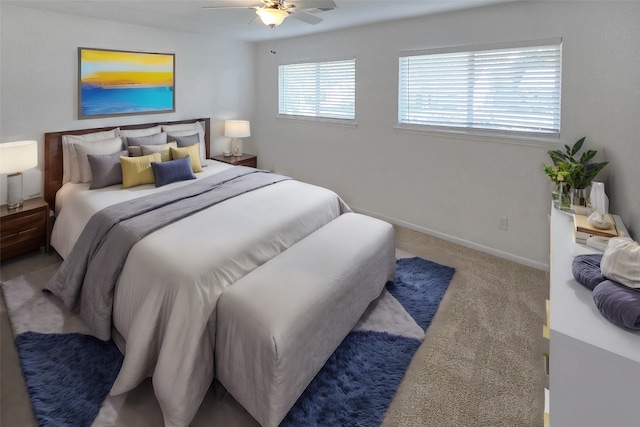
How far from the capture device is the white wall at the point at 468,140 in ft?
8.25

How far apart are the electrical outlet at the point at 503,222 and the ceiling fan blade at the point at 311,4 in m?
2.46

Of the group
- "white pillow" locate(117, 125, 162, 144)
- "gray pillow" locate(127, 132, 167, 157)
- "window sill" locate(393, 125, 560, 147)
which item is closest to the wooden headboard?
"white pillow" locate(117, 125, 162, 144)

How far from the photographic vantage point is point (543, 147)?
3.04 metres

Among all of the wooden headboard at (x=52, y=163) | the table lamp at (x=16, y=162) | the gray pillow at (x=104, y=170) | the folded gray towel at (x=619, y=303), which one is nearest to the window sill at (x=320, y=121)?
the gray pillow at (x=104, y=170)

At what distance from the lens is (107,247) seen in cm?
233

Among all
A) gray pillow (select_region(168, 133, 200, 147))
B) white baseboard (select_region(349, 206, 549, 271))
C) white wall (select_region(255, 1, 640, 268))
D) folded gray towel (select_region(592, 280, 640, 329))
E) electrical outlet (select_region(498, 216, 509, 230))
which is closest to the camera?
folded gray towel (select_region(592, 280, 640, 329))

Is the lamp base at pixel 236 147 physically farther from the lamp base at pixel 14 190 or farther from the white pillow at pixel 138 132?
the lamp base at pixel 14 190

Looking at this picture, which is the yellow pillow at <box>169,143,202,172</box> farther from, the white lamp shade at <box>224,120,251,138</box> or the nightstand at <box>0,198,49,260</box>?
the nightstand at <box>0,198,49,260</box>

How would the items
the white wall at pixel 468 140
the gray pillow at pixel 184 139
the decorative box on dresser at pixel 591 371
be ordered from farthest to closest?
the gray pillow at pixel 184 139 < the white wall at pixel 468 140 < the decorative box on dresser at pixel 591 371

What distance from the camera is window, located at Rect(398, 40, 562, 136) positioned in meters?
2.97

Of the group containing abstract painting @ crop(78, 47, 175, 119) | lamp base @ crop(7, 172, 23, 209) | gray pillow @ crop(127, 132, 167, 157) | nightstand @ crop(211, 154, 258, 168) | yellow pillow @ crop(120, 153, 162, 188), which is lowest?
lamp base @ crop(7, 172, 23, 209)

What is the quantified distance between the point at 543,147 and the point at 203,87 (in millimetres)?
4098

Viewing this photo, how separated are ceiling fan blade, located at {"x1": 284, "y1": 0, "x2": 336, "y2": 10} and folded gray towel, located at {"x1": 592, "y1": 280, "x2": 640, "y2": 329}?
2.28 meters

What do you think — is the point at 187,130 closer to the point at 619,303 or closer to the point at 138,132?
A: the point at 138,132
